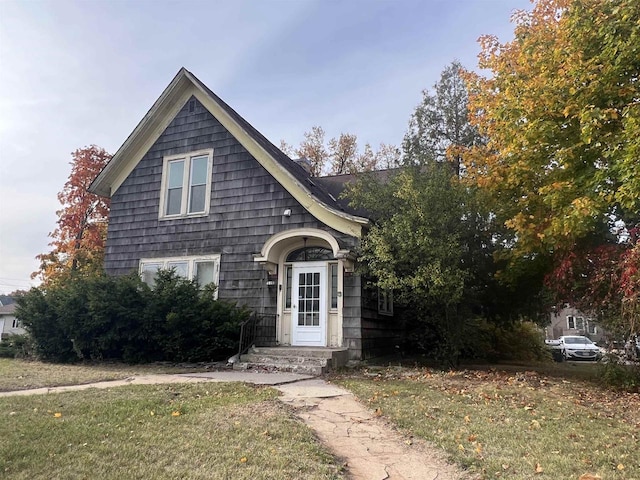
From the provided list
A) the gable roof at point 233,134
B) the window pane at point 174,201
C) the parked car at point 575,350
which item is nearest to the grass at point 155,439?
the gable roof at point 233,134

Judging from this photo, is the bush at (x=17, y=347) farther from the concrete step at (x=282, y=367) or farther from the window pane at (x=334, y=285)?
the window pane at (x=334, y=285)

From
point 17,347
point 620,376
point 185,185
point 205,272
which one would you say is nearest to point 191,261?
point 205,272

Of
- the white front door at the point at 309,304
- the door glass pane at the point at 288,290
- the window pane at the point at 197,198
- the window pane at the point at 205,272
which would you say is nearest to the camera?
the white front door at the point at 309,304

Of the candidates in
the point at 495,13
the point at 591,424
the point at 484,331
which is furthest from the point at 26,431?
the point at 484,331

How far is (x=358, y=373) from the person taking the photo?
9.70 m

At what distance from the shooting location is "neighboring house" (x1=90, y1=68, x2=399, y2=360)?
11312 mm

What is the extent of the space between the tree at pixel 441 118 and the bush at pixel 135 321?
42.0 feet

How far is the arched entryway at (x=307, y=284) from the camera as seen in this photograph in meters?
11.2

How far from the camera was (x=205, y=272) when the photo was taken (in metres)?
13.1

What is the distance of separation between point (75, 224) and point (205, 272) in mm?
16662

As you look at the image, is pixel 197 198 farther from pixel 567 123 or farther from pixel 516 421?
pixel 516 421

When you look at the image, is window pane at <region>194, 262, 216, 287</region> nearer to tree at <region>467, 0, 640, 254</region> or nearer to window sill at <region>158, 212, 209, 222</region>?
window sill at <region>158, 212, 209, 222</region>

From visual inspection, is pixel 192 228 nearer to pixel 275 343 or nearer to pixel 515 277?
pixel 275 343

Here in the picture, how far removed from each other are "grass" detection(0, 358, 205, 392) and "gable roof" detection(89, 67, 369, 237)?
484cm
